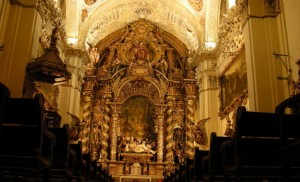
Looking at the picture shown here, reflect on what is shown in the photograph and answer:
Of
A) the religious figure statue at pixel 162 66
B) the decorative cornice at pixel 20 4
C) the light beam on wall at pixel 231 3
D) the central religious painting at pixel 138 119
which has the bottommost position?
the central religious painting at pixel 138 119

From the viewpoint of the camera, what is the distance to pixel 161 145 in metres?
15.7

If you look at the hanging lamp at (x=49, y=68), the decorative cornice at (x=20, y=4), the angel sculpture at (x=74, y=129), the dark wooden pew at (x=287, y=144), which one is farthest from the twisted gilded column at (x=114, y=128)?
the dark wooden pew at (x=287, y=144)

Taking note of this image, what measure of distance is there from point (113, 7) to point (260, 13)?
8422mm

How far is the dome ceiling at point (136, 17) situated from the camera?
1391 centimetres

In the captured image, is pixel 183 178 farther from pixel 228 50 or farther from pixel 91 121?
pixel 91 121

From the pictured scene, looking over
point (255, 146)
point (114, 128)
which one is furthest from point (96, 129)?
point (255, 146)

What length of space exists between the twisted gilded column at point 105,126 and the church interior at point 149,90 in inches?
1.8

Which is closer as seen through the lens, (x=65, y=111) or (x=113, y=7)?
(x=65, y=111)

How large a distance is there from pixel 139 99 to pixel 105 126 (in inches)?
83.6

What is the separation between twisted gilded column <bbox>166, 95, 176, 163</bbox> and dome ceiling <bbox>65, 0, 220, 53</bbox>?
2465 millimetres

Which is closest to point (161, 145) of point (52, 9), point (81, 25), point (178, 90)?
point (178, 90)

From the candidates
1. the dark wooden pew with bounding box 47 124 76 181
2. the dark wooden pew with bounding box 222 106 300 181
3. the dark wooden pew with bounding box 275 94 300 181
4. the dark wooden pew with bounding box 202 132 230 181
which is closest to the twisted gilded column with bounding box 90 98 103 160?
the dark wooden pew with bounding box 47 124 76 181

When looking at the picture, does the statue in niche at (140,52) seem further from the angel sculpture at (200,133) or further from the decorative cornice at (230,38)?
the angel sculpture at (200,133)

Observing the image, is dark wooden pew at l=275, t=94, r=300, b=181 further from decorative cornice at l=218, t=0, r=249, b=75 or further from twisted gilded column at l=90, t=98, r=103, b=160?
twisted gilded column at l=90, t=98, r=103, b=160
